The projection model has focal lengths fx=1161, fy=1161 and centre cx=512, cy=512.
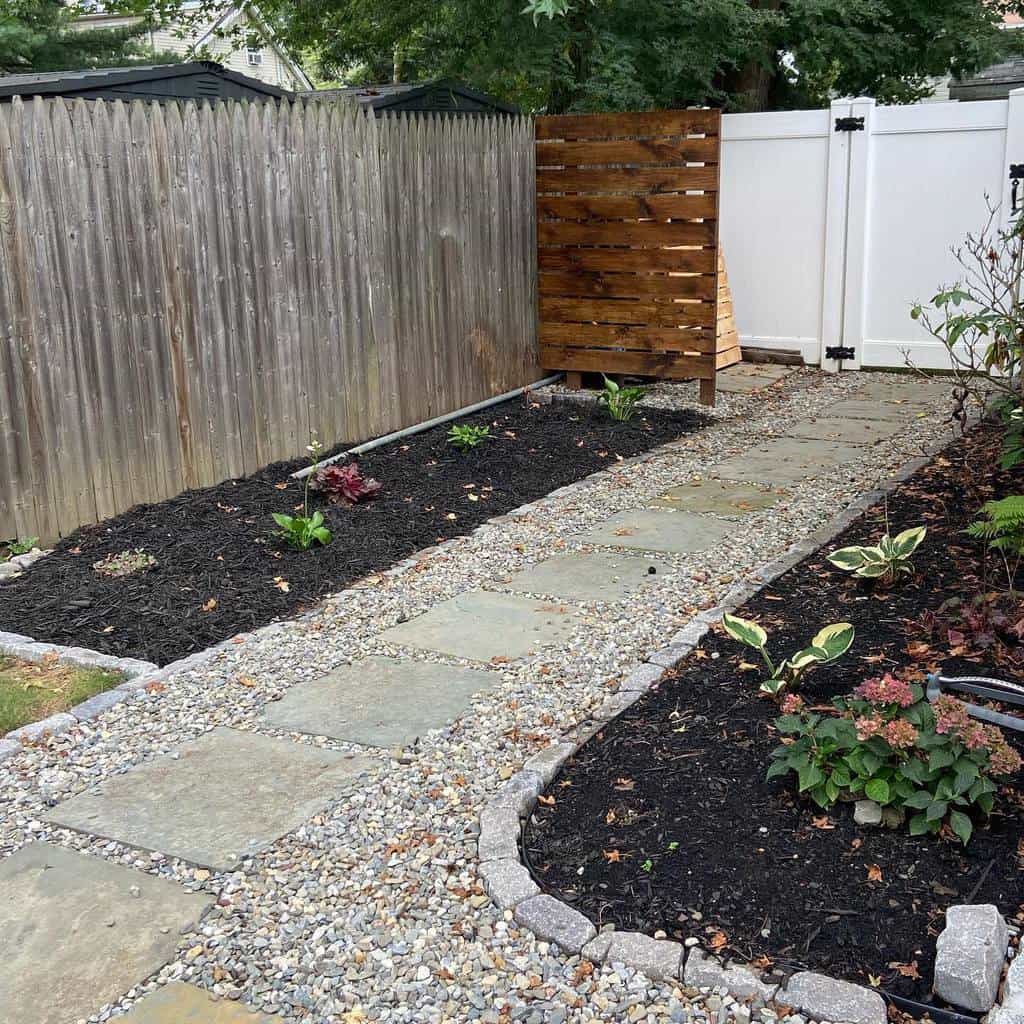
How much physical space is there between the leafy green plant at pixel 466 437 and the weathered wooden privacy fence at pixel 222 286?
51 cm

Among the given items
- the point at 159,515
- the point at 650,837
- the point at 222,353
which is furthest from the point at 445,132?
the point at 650,837

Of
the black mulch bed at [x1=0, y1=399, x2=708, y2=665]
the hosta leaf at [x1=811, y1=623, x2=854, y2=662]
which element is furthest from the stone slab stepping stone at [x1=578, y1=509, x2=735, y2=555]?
the hosta leaf at [x1=811, y1=623, x2=854, y2=662]

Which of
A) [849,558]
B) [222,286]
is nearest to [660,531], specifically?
[849,558]

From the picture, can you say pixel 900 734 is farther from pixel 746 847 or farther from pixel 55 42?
pixel 55 42

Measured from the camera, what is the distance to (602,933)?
8.32ft

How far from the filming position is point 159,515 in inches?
223

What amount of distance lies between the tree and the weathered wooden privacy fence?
26.1ft

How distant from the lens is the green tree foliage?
30.5 ft

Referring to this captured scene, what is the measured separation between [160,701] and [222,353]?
8.86 ft

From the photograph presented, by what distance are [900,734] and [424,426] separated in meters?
5.21

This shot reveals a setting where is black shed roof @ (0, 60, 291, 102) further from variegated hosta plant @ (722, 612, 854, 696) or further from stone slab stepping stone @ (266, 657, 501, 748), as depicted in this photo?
variegated hosta plant @ (722, 612, 854, 696)

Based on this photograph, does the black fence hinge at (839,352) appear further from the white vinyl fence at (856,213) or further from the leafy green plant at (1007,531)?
the leafy green plant at (1007,531)

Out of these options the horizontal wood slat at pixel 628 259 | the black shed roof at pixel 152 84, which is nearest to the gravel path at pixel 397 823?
the horizontal wood slat at pixel 628 259

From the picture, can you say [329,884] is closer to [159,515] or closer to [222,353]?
[159,515]
